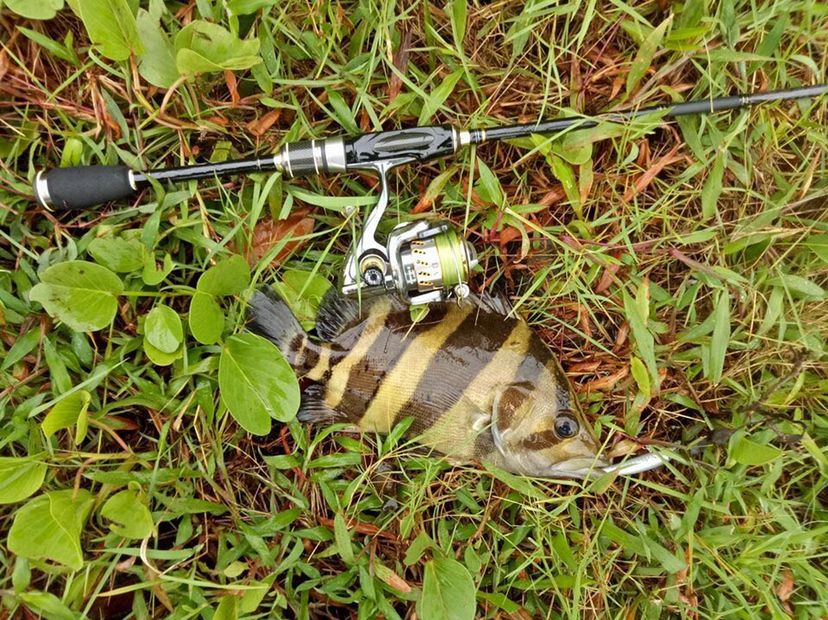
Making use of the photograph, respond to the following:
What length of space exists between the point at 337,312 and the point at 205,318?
0.41 metres

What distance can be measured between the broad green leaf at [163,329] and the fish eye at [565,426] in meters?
1.22

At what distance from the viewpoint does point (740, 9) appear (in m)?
1.97

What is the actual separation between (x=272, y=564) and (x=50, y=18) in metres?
1.81

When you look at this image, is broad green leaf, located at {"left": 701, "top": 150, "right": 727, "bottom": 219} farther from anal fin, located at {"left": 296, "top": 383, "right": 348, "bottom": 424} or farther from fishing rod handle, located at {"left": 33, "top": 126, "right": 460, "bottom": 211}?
anal fin, located at {"left": 296, "top": 383, "right": 348, "bottom": 424}

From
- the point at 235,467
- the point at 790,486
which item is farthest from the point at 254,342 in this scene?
the point at 790,486

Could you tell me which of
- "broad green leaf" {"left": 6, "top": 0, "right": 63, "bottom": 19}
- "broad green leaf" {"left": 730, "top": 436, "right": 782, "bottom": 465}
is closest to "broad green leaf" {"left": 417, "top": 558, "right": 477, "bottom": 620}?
"broad green leaf" {"left": 730, "top": 436, "right": 782, "bottom": 465}

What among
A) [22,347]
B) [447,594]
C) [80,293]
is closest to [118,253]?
[80,293]

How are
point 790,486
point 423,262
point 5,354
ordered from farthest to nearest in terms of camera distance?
point 790,486 < point 5,354 < point 423,262

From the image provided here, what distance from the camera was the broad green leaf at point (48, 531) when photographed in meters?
1.69

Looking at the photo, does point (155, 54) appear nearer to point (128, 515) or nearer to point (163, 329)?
point (163, 329)

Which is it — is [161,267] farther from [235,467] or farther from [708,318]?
[708,318]

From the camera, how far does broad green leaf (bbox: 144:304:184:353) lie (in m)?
1.84

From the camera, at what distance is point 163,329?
184 cm

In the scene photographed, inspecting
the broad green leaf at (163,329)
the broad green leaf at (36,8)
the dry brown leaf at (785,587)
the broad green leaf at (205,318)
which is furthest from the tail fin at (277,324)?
the dry brown leaf at (785,587)
